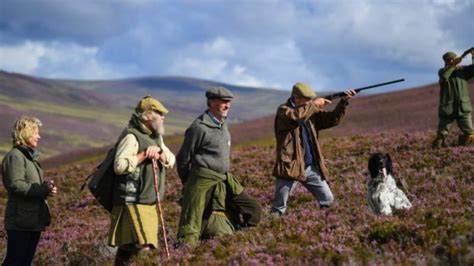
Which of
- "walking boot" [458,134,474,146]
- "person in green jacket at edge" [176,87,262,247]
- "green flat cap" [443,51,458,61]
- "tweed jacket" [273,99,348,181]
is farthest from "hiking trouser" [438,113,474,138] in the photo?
"person in green jacket at edge" [176,87,262,247]

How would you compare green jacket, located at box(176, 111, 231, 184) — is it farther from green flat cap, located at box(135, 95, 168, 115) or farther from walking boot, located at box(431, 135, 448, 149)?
walking boot, located at box(431, 135, 448, 149)

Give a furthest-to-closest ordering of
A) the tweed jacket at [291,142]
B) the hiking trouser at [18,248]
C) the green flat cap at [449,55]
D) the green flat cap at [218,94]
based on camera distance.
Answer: the green flat cap at [449,55]
the tweed jacket at [291,142]
the green flat cap at [218,94]
the hiking trouser at [18,248]

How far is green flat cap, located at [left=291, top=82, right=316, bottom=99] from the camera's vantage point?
1055 centimetres

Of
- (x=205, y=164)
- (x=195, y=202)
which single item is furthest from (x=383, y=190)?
(x=195, y=202)

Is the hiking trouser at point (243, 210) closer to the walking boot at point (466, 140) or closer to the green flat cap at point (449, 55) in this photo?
the green flat cap at point (449, 55)

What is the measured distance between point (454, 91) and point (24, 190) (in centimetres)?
1302

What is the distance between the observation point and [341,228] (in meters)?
9.36

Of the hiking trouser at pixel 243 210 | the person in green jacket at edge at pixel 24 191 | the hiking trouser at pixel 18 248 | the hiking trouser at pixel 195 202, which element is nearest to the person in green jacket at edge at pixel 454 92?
the hiking trouser at pixel 243 210

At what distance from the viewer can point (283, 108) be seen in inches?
420

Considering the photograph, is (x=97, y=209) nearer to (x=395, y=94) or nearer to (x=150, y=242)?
(x=150, y=242)

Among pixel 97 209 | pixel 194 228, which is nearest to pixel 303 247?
pixel 194 228

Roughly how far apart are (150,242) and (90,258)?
2.99 m

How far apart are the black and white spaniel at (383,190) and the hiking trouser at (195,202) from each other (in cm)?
264

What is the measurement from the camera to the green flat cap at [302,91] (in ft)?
34.6
